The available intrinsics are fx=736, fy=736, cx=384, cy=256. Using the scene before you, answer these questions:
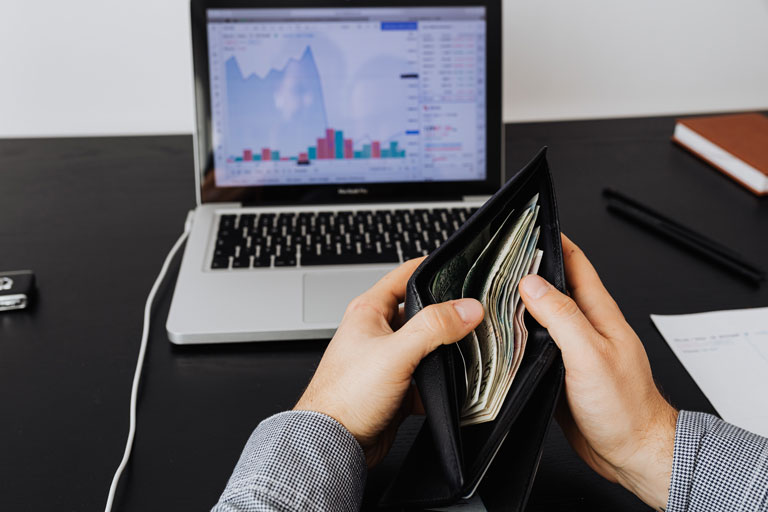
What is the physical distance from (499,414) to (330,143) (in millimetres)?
596

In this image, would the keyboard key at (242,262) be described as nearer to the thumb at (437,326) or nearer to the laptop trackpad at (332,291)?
the laptop trackpad at (332,291)

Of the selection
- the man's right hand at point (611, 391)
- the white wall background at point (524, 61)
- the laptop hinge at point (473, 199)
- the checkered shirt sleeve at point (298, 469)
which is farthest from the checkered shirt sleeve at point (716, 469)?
the white wall background at point (524, 61)

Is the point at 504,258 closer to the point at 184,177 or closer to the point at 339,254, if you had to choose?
the point at 339,254

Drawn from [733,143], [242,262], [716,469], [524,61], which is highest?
[524,61]

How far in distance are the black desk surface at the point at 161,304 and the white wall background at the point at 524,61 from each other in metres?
0.07

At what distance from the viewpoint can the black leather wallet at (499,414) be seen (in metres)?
0.52

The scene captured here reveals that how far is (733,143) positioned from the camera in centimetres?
119

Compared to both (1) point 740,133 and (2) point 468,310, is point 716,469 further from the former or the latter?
(1) point 740,133

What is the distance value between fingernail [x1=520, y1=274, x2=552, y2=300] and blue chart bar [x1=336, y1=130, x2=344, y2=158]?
518 mm

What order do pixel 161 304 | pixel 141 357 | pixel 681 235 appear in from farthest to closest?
1. pixel 681 235
2. pixel 161 304
3. pixel 141 357

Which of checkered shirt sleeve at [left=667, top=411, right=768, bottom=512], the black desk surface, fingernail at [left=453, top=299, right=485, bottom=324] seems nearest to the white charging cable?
the black desk surface

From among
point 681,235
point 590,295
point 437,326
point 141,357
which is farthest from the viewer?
point 681,235

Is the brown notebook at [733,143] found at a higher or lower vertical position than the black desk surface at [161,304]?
higher

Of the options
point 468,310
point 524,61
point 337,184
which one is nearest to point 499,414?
point 468,310
